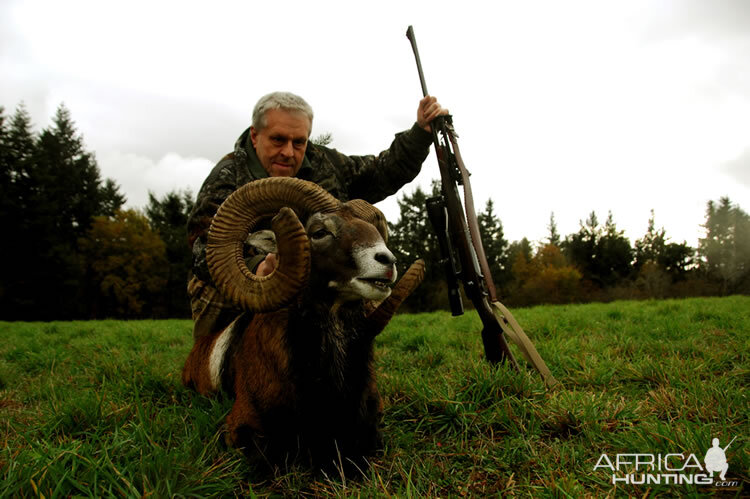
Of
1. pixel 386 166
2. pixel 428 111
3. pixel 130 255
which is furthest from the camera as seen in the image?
pixel 130 255

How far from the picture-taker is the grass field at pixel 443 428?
1.96 m

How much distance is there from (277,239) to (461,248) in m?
2.18

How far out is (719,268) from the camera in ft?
155

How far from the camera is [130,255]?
3872cm

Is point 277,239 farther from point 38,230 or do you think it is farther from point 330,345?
point 38,230

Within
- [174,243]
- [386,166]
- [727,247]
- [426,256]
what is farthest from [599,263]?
[386,166]

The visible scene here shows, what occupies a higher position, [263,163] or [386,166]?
[386,166]

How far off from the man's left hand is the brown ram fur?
1952 mm

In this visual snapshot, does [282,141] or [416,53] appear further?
[416,53]

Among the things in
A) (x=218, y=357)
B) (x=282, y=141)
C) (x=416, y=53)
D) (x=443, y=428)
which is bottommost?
(x=443, y=428)

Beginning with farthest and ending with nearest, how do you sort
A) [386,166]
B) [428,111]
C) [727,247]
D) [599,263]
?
[599,263], [727,247], [386,166], [428,111]

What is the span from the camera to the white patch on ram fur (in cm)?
326

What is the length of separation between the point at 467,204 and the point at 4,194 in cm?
4437

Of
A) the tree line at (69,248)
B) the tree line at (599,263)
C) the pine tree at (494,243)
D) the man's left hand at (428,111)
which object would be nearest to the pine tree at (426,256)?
the tree line at (599,263)
